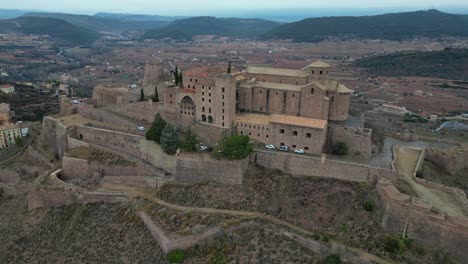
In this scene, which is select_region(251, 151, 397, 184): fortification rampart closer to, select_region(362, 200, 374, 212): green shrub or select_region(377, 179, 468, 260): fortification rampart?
select_region(362, 200, 374, 212): green shrub

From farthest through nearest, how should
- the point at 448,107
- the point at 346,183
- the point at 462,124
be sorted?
1. the point at 448,107
2. the point at 462,124
3. the point at 346,183

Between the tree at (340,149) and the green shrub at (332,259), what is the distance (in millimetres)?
13109

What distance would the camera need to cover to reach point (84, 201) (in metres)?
42.8

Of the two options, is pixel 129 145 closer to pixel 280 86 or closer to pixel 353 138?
pixel 280 86

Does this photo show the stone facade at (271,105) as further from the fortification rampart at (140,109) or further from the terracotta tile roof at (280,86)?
the fortification rampart at (140,109)

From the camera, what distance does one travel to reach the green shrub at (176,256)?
34875 millimetres

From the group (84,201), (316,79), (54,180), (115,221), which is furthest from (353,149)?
(54,180)

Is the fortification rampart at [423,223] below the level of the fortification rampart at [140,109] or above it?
below

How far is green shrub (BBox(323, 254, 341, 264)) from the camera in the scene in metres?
31.8

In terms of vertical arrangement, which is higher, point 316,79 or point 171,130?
point 316,79

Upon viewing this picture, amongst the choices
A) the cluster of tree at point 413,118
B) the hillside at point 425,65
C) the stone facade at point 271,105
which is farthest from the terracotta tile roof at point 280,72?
the hillside at point 425,65

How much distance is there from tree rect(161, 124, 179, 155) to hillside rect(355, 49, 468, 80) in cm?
10578

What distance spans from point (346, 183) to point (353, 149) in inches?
214

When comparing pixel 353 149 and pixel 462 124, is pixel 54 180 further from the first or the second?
pixel 462 124
